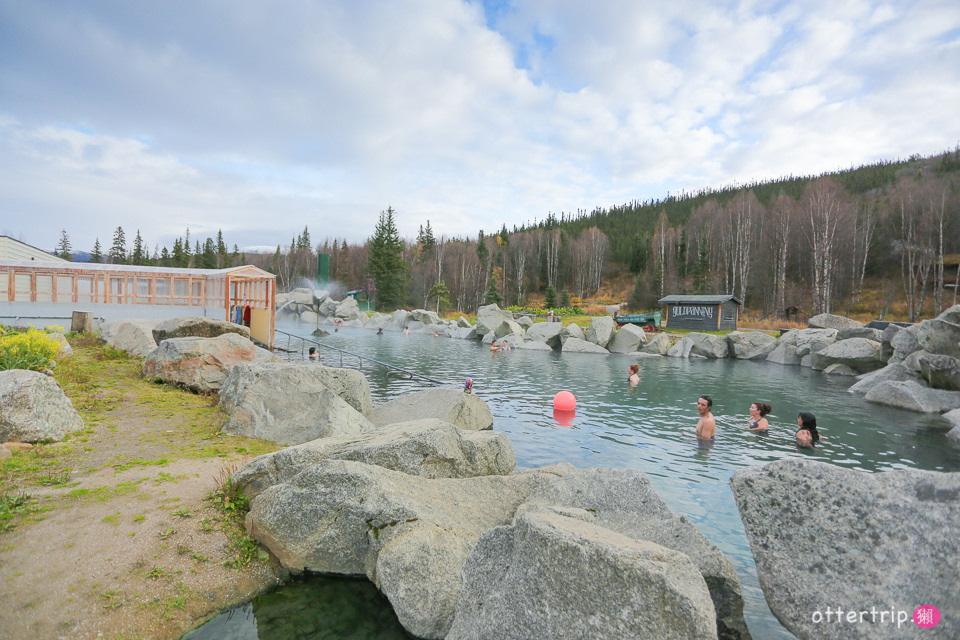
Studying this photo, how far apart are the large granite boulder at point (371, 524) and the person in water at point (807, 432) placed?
973 cm

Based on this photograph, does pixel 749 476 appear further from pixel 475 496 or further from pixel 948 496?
pixel 475 496

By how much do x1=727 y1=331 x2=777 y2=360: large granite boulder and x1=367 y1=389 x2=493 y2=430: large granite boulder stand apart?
27.3 meters

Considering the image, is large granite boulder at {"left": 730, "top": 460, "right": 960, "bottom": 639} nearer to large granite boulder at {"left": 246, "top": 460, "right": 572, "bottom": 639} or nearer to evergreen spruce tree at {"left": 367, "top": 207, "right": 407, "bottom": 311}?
large granite boulder at {"left": 246, "top": 460, "right": 572, "bottom": 639}

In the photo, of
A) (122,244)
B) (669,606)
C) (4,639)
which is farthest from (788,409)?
(122,244)

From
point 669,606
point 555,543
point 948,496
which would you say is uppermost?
point 948,496

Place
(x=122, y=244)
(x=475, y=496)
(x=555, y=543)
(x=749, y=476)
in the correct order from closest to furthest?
(x=555, y=543), (x=749, y=476), (x=475, y=496), (x=122, y=244)

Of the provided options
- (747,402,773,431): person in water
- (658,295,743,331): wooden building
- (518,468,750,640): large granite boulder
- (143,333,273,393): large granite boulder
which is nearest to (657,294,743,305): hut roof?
(658,295,743,331): wooden building

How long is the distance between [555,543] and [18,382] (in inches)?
328

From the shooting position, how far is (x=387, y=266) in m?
71.4

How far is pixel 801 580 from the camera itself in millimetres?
4078

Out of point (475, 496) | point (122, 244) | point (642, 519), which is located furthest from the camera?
point (122, 244)

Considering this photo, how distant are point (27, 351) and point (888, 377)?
28.1 m

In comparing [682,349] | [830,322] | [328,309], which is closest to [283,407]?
[682,349]

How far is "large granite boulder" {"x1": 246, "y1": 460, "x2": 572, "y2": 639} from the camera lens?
4.63 metres
